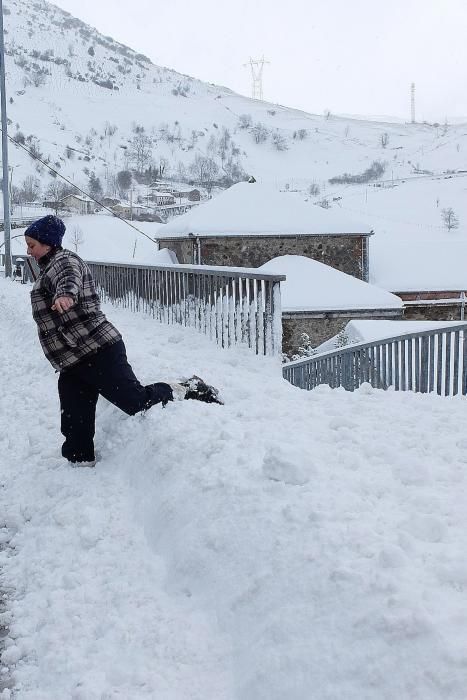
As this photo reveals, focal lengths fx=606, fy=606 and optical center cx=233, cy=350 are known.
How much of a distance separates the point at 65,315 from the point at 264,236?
21.1 metres

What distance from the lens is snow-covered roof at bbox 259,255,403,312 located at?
21844mm

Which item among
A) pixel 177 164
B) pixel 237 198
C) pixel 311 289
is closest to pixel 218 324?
pixel 311 289

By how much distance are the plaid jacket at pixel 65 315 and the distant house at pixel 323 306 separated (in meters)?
17.2

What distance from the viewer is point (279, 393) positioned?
5789 millimetres

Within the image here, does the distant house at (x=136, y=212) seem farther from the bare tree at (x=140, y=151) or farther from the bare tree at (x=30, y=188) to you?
the bare tree at (x=140, y=151)

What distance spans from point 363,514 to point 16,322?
996 cm

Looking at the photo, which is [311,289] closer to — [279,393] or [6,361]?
[6,361]

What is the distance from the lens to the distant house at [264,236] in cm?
2445

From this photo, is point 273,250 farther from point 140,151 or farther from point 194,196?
point 140,151

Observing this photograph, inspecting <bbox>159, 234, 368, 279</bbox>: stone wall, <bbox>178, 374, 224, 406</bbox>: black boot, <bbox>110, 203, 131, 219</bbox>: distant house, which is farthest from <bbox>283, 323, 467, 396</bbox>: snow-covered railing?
<bbox>110, 203, 131, 219</bbox>: distant house

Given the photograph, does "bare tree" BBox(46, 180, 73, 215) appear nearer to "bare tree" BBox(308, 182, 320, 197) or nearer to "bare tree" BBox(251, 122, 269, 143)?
"bare tree" BBox(308, 182, 320, 197)

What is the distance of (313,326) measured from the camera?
21.8m

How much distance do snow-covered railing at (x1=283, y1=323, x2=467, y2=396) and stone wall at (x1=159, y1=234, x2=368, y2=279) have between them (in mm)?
14570

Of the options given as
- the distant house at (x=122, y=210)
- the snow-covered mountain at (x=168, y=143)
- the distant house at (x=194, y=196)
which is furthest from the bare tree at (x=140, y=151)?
the distant house at (x=122, y=210)
